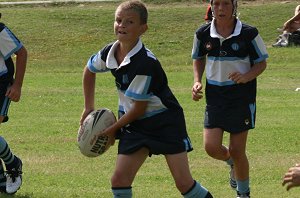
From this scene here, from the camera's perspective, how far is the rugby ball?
7.30 metres

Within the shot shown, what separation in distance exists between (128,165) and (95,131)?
0.42m

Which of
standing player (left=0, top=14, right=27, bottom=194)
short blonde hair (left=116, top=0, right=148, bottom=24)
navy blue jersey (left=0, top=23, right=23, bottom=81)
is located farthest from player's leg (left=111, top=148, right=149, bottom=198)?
navy blue jersey (left=0, top=23, right=23, bottom=81)

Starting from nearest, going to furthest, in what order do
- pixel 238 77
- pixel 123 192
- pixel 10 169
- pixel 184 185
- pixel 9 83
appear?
pixel 123 192 < pixel 184 185 < pixel 238 77 < pixel 9 83 < pixel 10 169

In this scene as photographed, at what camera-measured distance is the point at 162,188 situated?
29.1 feet

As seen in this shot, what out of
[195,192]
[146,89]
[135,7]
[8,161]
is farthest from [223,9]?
[8,161]

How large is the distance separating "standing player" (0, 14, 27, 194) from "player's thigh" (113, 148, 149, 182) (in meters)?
1.68

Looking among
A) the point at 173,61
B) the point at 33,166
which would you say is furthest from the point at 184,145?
the point at 173,61

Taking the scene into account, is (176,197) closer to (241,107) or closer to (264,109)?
(241,107)

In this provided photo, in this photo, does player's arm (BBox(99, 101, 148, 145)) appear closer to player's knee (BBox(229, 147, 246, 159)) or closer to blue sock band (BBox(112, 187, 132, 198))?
blue sock band (BBox(112, 187, 132, 198))

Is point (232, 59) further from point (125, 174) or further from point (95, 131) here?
point (125, 174)


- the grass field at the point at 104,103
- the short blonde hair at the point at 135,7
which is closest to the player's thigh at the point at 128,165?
the short blonde hair at the point at 135,7

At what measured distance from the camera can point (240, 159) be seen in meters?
8.27

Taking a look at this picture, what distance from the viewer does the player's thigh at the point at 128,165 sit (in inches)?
277

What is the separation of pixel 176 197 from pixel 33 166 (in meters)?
2.18
